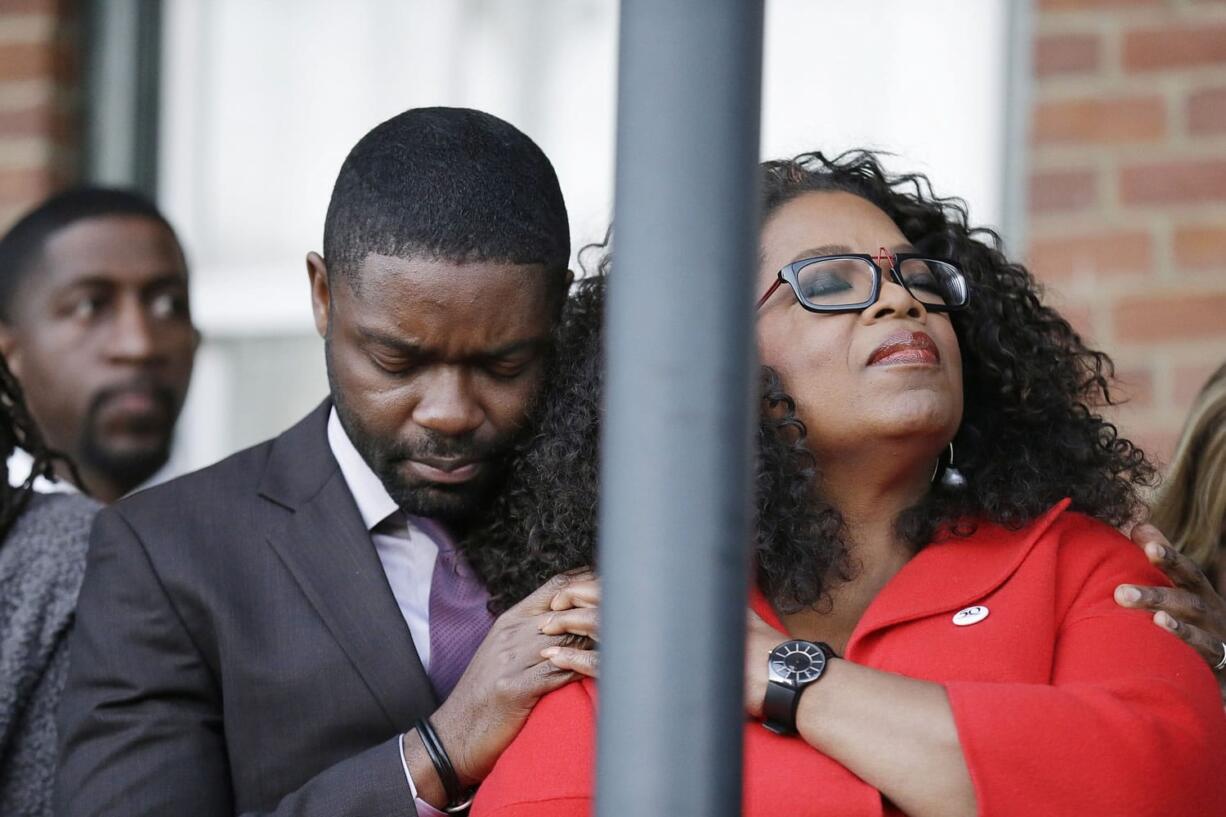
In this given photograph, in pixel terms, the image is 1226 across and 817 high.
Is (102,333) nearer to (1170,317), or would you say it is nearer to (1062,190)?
(1062,190)

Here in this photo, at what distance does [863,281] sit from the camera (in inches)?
99.3

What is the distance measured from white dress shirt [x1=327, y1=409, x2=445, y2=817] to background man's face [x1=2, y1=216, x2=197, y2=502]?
1.23 m

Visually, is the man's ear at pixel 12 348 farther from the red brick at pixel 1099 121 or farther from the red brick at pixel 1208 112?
the red brick at pixel 1208 112

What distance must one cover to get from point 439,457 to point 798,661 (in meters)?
0.65

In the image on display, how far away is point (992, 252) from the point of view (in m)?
2.83

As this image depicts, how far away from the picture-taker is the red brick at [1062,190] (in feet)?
13.4

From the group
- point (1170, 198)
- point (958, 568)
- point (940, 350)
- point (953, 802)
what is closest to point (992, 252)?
point (940, 350)

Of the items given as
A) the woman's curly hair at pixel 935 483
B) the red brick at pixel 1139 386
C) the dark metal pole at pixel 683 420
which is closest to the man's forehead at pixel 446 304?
the woman's curly hair at pixel 935 483

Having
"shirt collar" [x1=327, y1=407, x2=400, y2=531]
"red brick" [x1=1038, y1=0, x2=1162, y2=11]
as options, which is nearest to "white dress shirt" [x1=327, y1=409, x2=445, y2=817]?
"shirt collar" [x1=327, y1=407, x2=400, y2=531]

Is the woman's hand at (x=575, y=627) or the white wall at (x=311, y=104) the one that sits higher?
the white wall at (x=311, y=104)

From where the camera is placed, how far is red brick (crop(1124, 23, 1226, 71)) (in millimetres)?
4012

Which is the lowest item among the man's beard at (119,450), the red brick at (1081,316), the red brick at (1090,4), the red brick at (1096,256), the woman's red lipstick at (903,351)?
the man's beard at (119,450)

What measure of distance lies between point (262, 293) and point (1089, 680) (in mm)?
3024

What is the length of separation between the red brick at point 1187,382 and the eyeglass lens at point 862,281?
1558 millimetres
